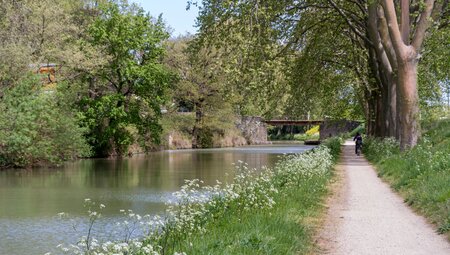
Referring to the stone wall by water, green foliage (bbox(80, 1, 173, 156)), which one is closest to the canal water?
green foliage (bbox(80, 1, 173, 156))

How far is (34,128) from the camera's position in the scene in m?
34.4

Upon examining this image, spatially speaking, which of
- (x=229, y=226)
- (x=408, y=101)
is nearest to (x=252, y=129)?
(x=408, y=101)

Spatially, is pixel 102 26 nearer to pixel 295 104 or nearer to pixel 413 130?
pixel 295 104

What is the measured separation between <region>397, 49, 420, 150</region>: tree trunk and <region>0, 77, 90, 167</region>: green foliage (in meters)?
19.6

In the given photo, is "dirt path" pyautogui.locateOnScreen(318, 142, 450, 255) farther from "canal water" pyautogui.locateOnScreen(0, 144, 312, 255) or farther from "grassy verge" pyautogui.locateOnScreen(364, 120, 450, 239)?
"canal water" pyautogui.locateOnScreen(0, 144, 312, 255)

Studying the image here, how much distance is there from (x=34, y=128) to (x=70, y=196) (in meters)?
14.3

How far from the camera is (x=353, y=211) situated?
484 inches

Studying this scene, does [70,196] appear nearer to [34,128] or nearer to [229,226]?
[229,226]

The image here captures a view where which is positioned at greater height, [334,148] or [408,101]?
[408,101]

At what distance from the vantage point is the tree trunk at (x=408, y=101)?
21.7 meters

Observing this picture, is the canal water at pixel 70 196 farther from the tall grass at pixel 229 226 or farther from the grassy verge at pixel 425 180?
the grassy verge at pixel 425 180

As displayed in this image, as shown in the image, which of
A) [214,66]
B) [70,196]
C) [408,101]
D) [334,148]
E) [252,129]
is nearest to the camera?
[214,66]

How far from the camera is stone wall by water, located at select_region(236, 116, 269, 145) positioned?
243ft

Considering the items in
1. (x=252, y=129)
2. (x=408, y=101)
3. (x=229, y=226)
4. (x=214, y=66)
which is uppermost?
(x=214, y=66)
